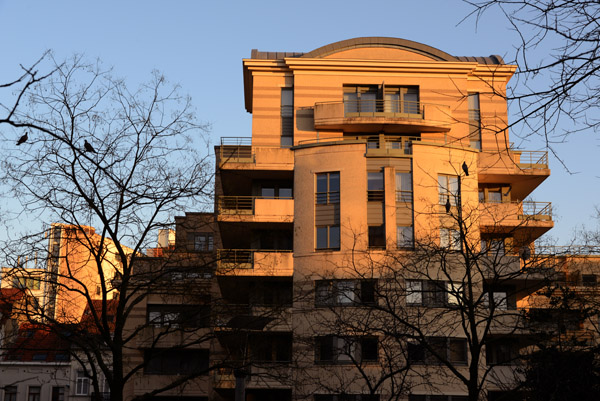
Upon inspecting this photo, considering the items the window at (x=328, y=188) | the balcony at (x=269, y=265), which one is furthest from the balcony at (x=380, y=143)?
the balcony at (x=269, y=265)

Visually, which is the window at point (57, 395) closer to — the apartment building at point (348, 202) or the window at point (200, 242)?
the apartment building at point (348, 202)

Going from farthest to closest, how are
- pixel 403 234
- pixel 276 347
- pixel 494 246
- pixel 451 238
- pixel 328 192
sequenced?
pixel 276 347 → pixel 328 192 → pixel 403 234 → pixel 451 238 → pixel 494 246

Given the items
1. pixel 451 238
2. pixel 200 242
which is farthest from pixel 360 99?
pixel 200 242

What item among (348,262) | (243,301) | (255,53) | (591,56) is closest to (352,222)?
(348,262)

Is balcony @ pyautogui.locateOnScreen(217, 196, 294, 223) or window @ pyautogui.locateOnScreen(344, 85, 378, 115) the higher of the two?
window @ pyautogui.locateOnScreen(344, 85, 378, 115)

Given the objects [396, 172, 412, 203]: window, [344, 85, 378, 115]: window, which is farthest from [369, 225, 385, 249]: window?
[344, 85, 378, 115]: window

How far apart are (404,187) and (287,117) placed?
7.87 m

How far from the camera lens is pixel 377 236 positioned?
3697 centimetres

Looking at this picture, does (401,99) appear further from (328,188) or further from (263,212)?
(263,212)

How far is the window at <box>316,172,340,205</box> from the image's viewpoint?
37.5m

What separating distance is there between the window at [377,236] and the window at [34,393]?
34.6m

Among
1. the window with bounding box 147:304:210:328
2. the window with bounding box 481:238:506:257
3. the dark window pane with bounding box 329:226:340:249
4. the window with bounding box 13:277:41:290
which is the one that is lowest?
the window with bounding box 147:304:210:328

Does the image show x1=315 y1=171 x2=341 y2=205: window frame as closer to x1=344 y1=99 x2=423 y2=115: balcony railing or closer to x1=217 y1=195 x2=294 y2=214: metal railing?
x1=217 y1=195 x2=294 y2=214: metal railing

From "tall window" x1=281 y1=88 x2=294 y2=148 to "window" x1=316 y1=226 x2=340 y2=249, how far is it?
586 cm
